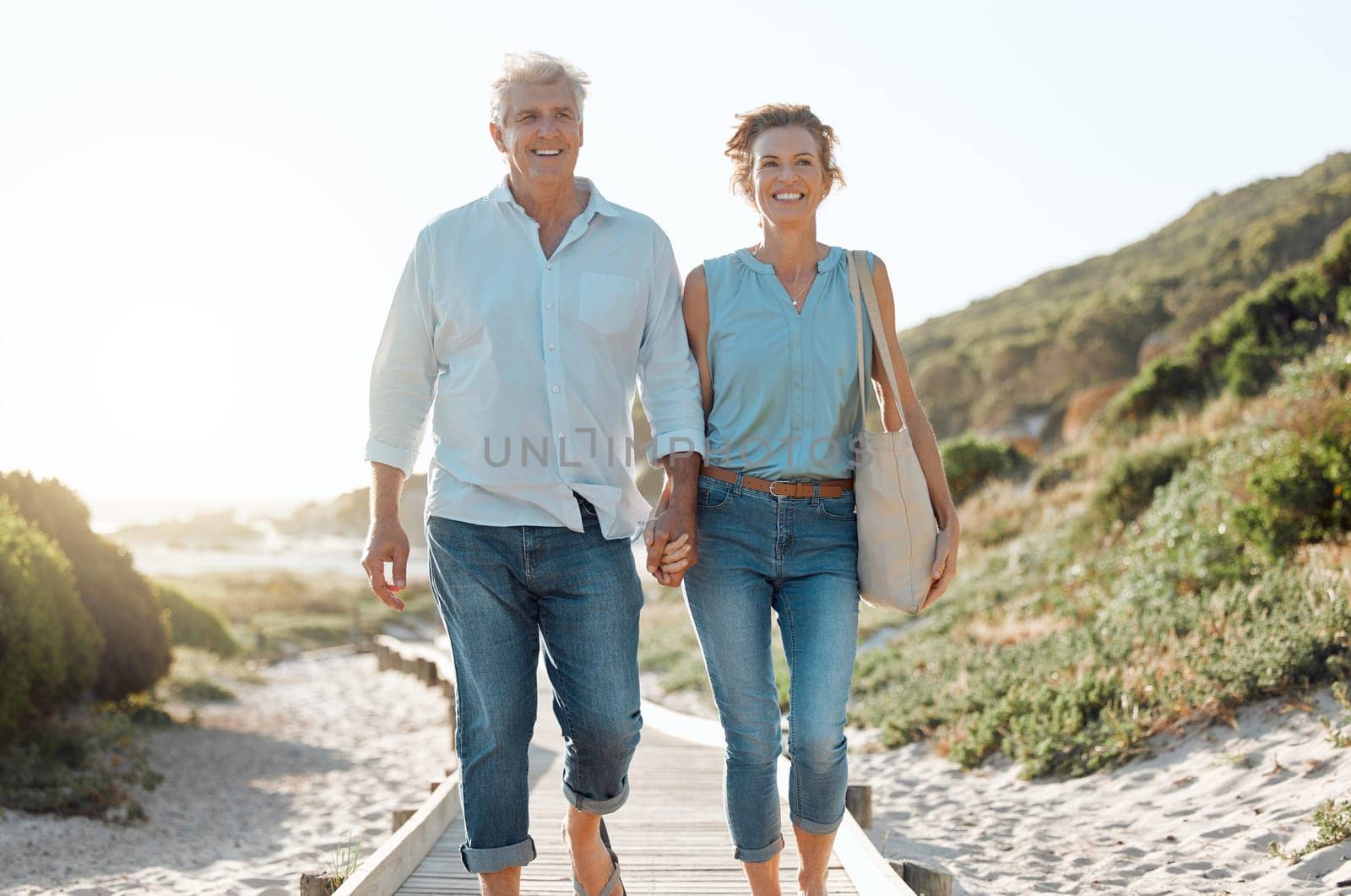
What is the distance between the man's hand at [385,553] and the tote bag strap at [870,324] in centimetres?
123

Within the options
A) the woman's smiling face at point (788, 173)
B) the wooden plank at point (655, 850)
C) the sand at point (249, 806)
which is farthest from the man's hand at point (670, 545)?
the sand at point (249, 806)

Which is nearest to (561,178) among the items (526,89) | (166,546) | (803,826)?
(526,89)

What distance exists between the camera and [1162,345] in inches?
984

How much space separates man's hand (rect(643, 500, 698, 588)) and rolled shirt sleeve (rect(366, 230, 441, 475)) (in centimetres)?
63

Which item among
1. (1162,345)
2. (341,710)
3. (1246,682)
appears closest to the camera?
(1246,682)

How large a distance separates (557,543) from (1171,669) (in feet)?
14.8

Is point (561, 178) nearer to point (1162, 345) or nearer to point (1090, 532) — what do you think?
point (1090, 532)

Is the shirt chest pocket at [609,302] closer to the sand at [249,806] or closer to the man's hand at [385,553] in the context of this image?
the man's hand at [385,553]

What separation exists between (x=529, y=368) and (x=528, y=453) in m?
0.20

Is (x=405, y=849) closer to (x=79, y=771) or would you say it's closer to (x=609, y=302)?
(x=609, y=302)

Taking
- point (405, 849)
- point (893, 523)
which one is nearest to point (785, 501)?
point (893, 523)

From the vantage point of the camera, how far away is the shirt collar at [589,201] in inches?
109

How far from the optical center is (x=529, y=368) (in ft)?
8.68

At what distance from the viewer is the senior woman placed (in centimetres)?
276
